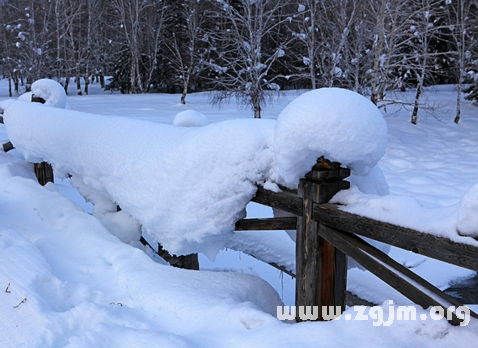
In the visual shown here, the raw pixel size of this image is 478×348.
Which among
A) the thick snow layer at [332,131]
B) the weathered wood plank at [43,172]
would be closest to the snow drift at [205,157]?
the thick snow layer at [332,131]

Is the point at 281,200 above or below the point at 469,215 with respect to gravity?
below

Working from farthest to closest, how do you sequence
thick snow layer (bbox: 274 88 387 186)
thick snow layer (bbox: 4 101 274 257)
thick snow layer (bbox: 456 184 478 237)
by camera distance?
thick snow layer (bbox: 4 101 274 257), thick snow layer (bbox: 274 88 387 186), thick snow layer (bbox: 456 184 478 237)

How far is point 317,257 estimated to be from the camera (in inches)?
99.0

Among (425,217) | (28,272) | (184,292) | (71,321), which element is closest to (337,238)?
(425,217)

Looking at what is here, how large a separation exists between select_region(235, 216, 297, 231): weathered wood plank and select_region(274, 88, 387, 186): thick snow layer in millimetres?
600

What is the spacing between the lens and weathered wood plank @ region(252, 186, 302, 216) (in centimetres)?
Result: 256

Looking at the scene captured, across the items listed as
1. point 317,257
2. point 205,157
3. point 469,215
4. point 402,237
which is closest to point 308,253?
point 317,257

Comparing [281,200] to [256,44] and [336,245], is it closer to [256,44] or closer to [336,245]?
[336,245]

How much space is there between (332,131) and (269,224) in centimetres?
98

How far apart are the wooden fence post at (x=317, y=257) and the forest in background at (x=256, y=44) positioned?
10.5 metres

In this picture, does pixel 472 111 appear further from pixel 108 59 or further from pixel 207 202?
pixel 108 59

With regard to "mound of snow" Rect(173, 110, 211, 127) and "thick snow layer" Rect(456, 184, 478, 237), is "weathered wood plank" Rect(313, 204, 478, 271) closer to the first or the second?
"thick snow layer" Rect(456, 184, 478, 237)

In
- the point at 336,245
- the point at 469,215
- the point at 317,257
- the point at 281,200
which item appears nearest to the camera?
the point at 469,215

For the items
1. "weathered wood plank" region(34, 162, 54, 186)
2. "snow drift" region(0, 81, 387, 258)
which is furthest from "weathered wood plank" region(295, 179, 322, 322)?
"weathered wood plank" region(34, 162, 54, 186)
